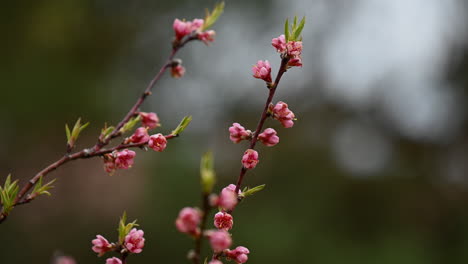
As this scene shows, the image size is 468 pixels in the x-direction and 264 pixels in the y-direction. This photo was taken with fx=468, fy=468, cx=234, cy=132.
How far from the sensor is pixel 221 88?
238 inches

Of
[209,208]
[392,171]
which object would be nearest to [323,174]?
[392,171]

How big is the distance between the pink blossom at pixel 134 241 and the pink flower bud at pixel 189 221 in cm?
28

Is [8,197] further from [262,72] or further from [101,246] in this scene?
[262,72]

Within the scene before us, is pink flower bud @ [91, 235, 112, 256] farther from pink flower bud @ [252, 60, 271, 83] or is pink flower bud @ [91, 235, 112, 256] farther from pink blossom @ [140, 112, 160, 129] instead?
pink flower bud @ [252, 60, 271, 83]

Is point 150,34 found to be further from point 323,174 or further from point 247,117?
point 323,174

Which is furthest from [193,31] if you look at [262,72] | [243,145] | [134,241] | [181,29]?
[243,145]

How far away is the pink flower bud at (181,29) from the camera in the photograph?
32.4 inches

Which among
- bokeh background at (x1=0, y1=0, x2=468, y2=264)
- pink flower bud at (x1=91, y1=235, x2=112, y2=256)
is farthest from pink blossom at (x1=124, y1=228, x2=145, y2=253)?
bokeh background at (x1=0, y1=0, x2=468, y2=264)

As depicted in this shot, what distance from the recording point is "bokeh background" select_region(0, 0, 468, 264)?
428cm

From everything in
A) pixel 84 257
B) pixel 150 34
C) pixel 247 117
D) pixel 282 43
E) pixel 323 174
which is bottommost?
pixel 84 257

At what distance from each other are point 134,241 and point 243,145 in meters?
4.44

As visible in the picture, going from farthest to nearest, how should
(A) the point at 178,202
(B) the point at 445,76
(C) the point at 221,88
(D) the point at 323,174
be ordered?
(C) the point at 221,88
(B) the point at 445,76
(D) the point at 323,174
(A) the point at 178,202

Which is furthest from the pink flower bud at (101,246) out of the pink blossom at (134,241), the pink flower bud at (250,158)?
the pink flower bud at (250,158)

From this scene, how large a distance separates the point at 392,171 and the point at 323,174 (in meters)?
0.80
